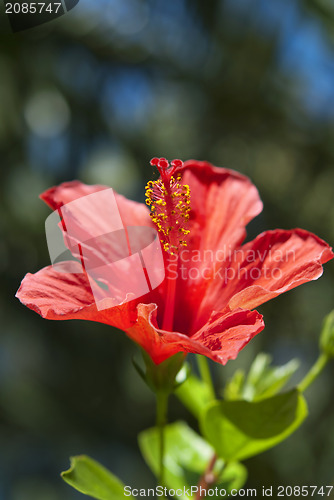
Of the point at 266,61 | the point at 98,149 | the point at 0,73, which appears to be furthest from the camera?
the point at 266,61

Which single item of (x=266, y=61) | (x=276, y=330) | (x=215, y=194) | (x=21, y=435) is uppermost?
(x=266, y=61)

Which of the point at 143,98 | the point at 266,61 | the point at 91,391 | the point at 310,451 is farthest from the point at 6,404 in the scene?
the point at 266,61

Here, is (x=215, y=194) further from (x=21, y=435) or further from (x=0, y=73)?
(x=21, y=435)

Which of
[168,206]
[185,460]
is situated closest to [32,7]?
[168,206]

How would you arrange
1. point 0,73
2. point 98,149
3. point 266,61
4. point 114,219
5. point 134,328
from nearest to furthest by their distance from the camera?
1. point 134,328
2. point 114,219
3. point 0,73
4. point 98,149
5. point 266,61

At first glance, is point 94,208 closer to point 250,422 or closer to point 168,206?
point 168,206

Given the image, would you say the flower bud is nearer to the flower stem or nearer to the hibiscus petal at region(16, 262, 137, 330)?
the flower stem

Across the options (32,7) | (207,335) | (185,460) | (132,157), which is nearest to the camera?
(207,335)
